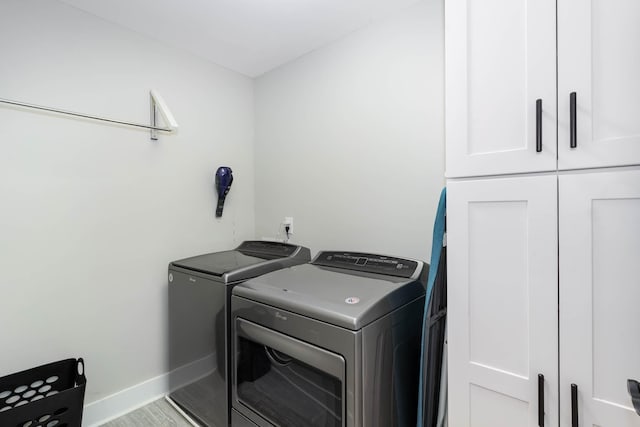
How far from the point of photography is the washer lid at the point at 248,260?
1576mm

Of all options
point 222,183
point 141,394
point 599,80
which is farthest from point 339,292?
point 141,394

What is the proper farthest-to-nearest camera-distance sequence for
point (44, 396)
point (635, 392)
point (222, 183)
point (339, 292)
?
point (222, 183)
point (44, 396)
point (339, 292)
point (635, 392)

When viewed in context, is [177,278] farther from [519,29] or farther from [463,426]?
[519,29]

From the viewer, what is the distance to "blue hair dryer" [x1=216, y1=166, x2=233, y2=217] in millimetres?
2141

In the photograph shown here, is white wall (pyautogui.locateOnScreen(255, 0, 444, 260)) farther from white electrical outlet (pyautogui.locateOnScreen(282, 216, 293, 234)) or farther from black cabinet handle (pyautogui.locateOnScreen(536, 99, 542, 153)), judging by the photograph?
black cabinet handle (pyautogui.locateOnScreen(536, 99, 542, 153))

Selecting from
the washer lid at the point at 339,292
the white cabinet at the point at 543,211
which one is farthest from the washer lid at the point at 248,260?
the white cabinet at the point at 543,211

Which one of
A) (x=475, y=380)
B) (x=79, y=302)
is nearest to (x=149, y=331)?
(x=79, y=302)

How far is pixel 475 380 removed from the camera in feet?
3.14

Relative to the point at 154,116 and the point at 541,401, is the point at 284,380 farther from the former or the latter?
the point at 154,116

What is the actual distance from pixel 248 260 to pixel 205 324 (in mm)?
418

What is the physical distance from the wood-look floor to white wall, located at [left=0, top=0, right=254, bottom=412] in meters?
0.17

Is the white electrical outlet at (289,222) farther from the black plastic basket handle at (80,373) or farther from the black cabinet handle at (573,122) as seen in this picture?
the black cabinet handle at (573,122)

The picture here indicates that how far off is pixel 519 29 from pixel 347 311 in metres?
1.03

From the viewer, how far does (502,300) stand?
2.99 ft
